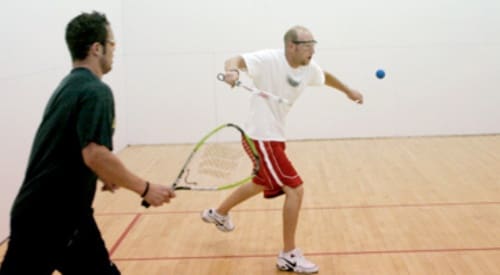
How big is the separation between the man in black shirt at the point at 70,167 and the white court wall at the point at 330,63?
4795 mm

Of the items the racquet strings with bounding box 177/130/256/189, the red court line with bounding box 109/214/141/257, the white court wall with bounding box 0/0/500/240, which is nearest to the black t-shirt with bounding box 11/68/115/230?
the racquet strings with bounding box 177/130/256/189

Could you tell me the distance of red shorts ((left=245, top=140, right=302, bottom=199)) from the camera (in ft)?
10.9

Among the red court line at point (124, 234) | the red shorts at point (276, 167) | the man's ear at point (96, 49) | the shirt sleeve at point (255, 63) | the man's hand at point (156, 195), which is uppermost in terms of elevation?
the man's ear at point (96, 49)

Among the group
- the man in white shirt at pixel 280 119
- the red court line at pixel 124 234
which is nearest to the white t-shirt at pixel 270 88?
Result: the man in white shirt at pixel 280 119

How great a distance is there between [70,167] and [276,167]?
1.44 metres

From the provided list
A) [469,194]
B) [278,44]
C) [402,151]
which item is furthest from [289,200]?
[278,44]

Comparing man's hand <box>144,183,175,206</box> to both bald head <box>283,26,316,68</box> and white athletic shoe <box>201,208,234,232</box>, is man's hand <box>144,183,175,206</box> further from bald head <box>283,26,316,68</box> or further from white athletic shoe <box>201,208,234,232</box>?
white athletic shoe <box>201,208,234,232</box>

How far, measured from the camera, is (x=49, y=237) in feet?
6.84

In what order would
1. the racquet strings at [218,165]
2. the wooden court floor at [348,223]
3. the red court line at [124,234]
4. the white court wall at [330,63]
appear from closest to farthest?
the racquet strings at [218,165]
the wooden court floor at [348,223]
the red court line at [124,234]
the white court wall at [330,63]

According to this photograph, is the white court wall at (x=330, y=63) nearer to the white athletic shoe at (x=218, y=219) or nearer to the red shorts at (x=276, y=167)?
the white athletic shoe at (x=218, y=219)

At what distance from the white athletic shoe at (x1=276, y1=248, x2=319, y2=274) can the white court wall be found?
12.9ft

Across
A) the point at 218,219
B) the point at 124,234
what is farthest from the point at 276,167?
the point at 124,234

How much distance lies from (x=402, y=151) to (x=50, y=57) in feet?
11.1

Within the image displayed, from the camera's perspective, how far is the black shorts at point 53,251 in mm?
2053
